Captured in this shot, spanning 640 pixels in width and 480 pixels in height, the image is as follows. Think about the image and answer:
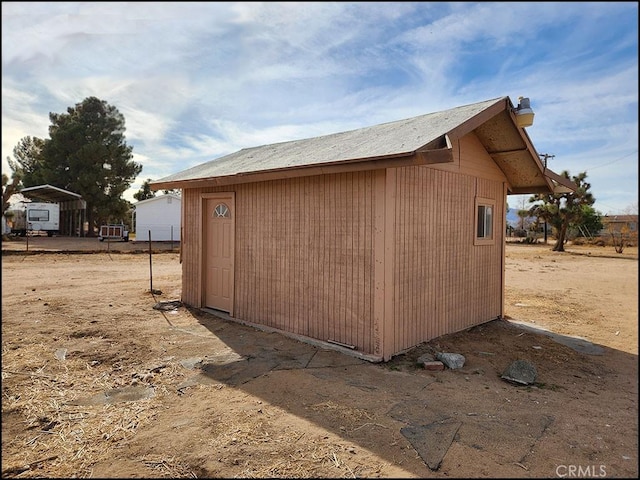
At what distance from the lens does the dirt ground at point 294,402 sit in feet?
8.21

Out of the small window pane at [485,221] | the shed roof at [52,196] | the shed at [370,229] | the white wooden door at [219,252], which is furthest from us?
the shed roof at [52,196]

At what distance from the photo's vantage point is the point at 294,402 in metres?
3.56

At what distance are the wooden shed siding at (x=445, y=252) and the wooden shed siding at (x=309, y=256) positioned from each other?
43 cm

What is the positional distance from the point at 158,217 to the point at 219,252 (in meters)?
21.9

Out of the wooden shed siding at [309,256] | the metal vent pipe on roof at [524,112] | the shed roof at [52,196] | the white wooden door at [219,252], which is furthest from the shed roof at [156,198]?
the metal vent pipe on roof at [524,112]

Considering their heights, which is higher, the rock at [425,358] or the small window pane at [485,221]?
the small window pane at [485,221]

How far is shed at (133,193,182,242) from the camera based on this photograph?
2647cm

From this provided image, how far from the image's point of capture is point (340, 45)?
2.08m

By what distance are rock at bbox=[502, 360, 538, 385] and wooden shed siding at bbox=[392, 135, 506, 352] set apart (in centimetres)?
122

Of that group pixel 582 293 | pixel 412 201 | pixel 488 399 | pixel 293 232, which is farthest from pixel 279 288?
pixel 582 293

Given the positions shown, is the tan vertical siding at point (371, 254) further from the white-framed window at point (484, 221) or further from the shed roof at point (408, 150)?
the shed roof at point (408, 150)

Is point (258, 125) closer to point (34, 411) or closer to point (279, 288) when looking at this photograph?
point (279, 288)

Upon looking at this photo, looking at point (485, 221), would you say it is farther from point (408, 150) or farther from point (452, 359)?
point (408, 150)

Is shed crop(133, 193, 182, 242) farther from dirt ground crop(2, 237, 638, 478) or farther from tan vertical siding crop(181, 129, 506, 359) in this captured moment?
tan vertical siding crop(181, 129, 506, 359)
